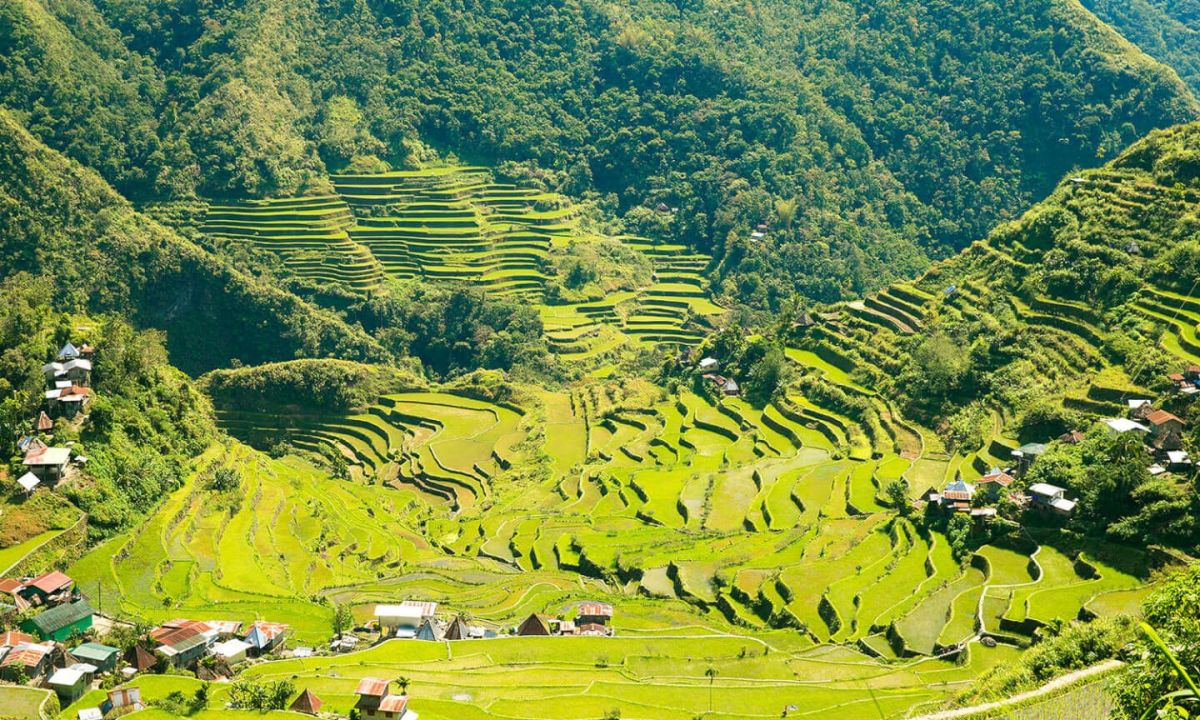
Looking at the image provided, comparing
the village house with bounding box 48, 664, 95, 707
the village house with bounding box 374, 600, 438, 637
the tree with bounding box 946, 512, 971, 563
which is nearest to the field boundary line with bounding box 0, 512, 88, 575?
the village house with bounding box 48, 664, 95, 707

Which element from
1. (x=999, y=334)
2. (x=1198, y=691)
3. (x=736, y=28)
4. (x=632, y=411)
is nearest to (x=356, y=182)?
(x=632, y=411)

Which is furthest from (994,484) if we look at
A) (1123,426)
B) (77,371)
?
(77,371)

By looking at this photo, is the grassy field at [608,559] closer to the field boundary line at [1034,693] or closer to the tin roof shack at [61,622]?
the tin roof shack at [61,622]

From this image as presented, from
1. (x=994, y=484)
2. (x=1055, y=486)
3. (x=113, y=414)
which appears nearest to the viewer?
(x=1055, y=486)

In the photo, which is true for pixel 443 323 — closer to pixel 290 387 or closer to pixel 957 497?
pixel 290 387

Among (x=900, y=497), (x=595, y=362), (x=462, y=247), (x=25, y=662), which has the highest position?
(x=900, y=497)

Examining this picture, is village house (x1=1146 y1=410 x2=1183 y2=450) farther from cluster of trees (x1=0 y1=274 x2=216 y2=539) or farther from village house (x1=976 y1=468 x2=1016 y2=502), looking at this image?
cluster of trees (x1=0 y1=274 x2=216 y2=539)

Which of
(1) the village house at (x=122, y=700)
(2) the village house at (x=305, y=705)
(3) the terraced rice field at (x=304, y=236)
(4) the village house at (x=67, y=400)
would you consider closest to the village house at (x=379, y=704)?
(2) the village house at (x=305, y=705)

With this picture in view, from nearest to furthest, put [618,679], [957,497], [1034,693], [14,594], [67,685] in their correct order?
1. [1034,693]
2. [67,685]
3. [618,679]
4. [14,594]
5. [957,497]
